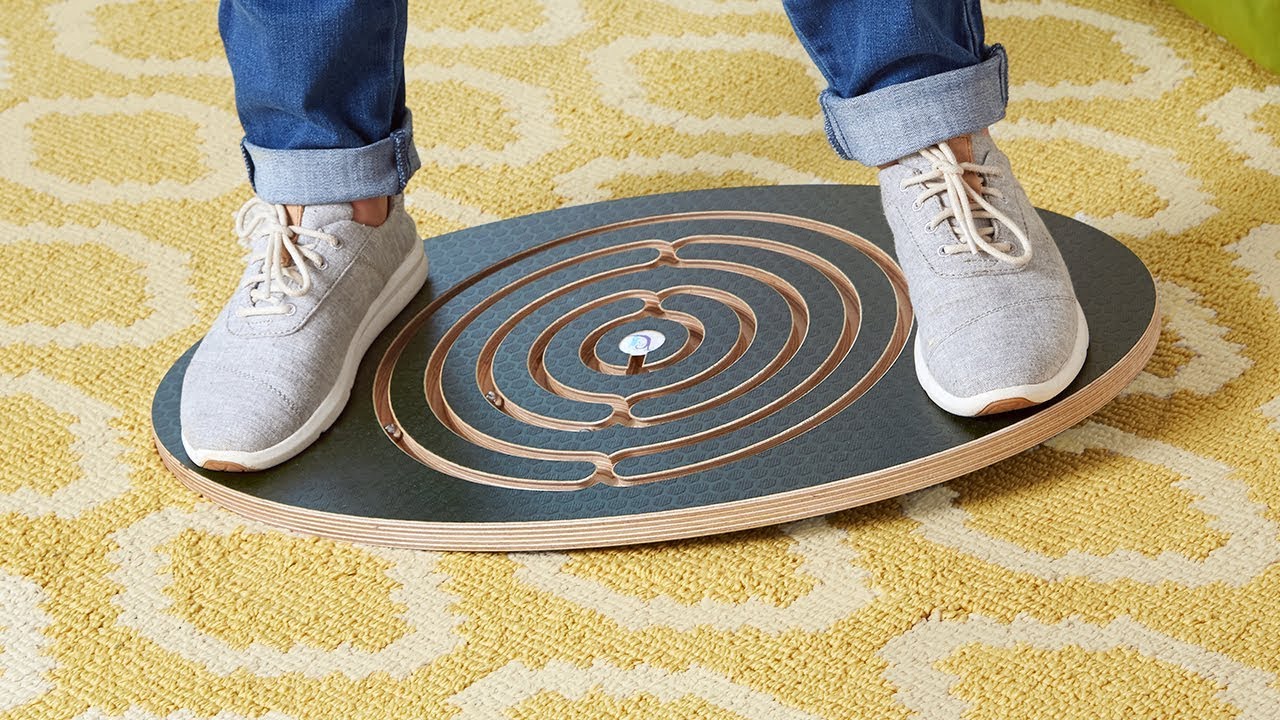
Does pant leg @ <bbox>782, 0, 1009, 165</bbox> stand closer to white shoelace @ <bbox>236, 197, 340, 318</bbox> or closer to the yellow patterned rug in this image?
the yellow patterned rug

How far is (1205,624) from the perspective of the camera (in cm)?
80

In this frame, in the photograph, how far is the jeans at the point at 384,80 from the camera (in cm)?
→ 96

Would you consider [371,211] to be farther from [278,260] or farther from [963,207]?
[963,207]

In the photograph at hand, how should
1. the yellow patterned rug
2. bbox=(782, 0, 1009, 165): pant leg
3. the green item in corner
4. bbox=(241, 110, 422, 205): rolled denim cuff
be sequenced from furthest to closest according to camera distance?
1. the green item in corner
2. bbox=(241, 110, 422, 205): rolled denim cuff
3. bbox=(782, 0, 1009, 165): pant leg
4. the yellow patterned rug

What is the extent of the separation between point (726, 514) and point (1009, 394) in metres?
0.21

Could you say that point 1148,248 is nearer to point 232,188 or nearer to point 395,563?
point 395,563

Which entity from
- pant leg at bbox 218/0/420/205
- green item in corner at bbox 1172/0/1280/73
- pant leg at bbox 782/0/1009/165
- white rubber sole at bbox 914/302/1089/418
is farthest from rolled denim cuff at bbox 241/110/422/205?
green item in corner at bbox 1172/0/1280/73

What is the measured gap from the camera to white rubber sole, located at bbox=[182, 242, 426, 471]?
962 mm

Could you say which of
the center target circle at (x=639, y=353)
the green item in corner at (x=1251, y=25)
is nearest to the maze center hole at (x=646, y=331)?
the center target circle at (x=639, y=353)

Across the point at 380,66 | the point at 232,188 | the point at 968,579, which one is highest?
the point at 380,66

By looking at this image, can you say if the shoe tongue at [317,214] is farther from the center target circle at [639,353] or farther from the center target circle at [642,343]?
the center target circle at [642,343]

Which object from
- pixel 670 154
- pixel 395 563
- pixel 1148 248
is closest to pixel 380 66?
pixel 395 563

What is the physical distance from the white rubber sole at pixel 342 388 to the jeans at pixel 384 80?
10 cm

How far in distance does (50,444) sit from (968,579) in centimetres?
77
